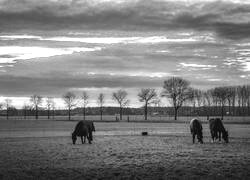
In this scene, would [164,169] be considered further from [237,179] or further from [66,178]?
[66,178]

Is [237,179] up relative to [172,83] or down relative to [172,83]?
down

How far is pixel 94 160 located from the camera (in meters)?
20.9

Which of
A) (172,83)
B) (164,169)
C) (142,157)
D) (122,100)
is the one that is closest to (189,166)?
(164,169)

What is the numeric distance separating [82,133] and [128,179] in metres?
18.6

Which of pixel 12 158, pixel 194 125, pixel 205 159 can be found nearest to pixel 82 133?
pixel 194 125

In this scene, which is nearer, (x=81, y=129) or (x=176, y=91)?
(x=81, y=129)

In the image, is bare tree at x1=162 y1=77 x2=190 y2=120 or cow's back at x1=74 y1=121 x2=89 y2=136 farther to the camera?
bare tree at x1=162 y1=77 x2=190 y2=120

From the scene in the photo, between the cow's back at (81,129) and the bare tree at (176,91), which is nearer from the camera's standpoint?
the cow's back at (81,129)

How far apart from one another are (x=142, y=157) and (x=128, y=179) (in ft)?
21.6

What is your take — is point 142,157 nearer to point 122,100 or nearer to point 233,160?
point 233,160

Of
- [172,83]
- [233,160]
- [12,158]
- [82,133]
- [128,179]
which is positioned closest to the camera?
[128,179]

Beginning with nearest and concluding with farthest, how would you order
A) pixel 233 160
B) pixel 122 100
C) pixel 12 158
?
pixel 233 160
pixel 12 158
pixel 122 100

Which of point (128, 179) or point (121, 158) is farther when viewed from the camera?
point (121, 158)

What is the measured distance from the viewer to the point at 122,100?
167 m
